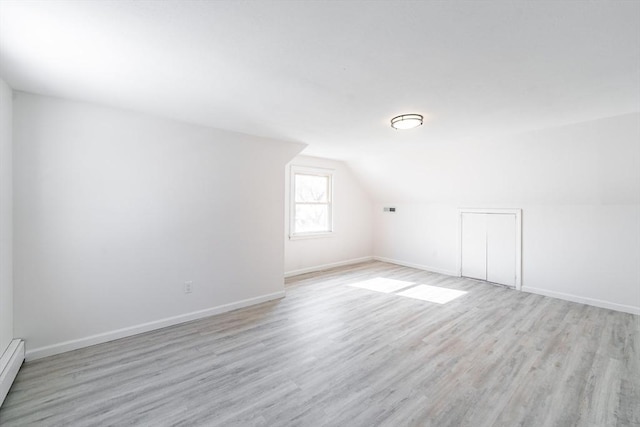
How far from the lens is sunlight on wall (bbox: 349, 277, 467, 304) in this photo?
421cm

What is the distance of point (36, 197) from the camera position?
8.23ft

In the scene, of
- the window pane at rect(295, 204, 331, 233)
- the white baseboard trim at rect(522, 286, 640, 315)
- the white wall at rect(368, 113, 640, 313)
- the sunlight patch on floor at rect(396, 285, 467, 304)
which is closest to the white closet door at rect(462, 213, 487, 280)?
the white wall at rect(368, 113, 640, 313)

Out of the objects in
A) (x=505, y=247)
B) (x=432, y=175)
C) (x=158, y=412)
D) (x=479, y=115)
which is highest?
(x=479, y=115)

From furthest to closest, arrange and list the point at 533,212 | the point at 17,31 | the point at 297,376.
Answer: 1. the point at 533,212
2. the point at 297,376
3. the point at 17,31

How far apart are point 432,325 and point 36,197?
423cm

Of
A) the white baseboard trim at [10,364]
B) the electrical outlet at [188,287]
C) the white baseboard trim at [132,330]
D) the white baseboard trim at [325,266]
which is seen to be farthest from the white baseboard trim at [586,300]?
the white baseboard trim at [10,364]

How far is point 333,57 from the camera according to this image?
183 centimetres

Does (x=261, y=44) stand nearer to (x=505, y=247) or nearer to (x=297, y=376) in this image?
(x=297, y=376)

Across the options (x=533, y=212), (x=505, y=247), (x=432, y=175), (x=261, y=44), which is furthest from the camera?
(x=432, y=175)

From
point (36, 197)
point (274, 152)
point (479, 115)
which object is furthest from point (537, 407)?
point (36, 197)

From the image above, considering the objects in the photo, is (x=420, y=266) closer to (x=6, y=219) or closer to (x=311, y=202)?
(x=311, y=202)

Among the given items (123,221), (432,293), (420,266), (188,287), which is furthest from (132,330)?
(420,266)

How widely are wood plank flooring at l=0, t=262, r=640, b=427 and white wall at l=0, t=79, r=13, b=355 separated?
469mm

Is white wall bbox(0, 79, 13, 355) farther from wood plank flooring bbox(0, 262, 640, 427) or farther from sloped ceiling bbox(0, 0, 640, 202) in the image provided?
wood plank flooring bbox(0, 262, 640, 427)
